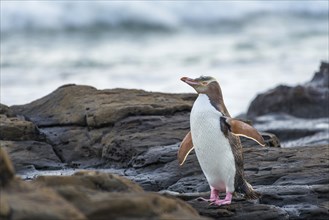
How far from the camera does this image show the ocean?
76.9 feet

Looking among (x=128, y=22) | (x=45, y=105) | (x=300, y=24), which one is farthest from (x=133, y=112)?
(x=300, y=24)

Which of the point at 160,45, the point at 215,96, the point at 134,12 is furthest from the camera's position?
the point at 134,12

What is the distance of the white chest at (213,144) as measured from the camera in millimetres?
8023

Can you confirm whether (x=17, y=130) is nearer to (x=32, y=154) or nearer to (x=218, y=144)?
(x=32, y=154)

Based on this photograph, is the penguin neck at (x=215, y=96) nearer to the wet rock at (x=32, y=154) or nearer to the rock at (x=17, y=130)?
the wet rock at (x=32, y=154)

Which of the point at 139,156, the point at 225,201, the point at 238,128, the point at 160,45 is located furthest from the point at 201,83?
the point at 160,45

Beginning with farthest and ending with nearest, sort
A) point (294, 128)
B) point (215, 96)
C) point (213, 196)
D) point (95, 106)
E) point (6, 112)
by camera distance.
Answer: point (294, 128), point (6, 112), point (95, 106), point (215, 96), point (213, 196)

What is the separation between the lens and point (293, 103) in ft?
53.0

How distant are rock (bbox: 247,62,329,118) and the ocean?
295 centimetres

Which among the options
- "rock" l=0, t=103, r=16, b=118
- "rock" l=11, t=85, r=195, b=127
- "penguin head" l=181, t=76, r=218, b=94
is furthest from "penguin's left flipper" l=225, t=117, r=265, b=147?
"rock" l=0, t=103, r=16, b=118

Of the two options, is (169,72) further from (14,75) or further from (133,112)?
(133,112)

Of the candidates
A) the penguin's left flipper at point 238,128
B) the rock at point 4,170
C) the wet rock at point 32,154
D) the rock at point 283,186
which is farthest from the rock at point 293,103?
the rock at point 4,170

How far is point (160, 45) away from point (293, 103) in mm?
16353

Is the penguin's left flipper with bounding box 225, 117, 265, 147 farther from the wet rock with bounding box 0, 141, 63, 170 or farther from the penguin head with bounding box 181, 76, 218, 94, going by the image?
the wet rock with bounding box 0, 141, 63, 170
